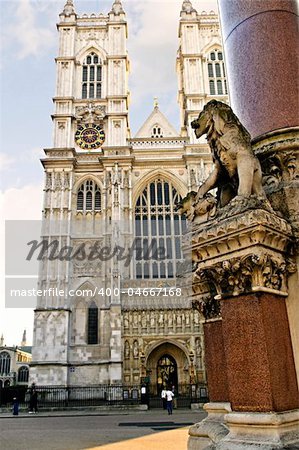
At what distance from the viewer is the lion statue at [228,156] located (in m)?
3.21

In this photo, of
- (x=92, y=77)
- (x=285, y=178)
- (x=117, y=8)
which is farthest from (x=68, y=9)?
(x=285, y=178)

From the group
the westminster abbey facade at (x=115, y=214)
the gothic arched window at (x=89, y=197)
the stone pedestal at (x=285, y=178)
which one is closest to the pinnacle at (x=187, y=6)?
the westminster abbey facade at (x=115, y=214)

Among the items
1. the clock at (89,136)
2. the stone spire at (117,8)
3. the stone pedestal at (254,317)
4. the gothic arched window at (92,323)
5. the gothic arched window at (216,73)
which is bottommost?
the stone pedestal at (254,317)

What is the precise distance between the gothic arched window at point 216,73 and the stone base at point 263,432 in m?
32.4

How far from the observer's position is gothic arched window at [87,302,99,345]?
2517 centimetres

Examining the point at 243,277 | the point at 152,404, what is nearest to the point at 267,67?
the point at 243,277

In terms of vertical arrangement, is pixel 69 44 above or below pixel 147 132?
above

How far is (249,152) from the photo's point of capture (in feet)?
10.8

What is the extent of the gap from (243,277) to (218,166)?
43.6 inches

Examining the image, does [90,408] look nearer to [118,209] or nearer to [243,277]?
[118,209]

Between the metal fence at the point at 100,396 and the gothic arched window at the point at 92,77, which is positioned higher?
the gothic arched window at the point at 92,77

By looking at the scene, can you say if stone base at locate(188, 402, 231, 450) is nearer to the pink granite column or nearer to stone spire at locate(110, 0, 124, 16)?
the pink granite column

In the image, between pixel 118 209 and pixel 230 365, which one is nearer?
pixel 230 365

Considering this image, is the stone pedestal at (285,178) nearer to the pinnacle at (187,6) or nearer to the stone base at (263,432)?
the stone base at (263,432)
